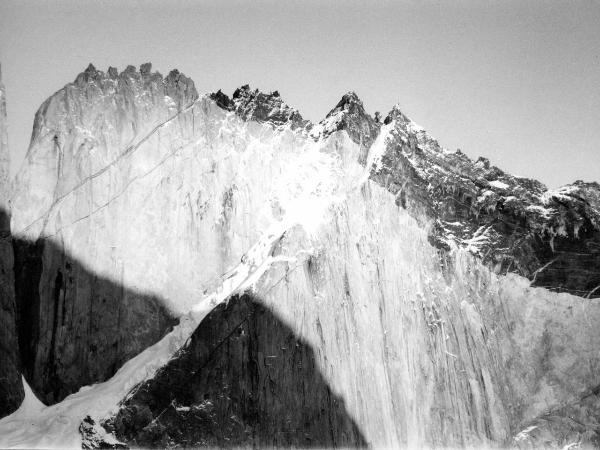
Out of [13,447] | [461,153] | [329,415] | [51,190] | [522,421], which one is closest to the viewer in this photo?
[13,447]

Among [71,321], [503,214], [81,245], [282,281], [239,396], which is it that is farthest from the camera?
[503,214]

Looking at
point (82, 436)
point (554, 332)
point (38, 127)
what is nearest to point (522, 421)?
point (554, 332)

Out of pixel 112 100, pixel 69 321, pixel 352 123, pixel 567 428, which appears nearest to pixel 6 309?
pixel 69 321

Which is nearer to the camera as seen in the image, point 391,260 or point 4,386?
point 4,386

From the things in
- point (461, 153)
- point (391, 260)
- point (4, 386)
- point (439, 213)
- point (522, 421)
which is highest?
point (461, 153)

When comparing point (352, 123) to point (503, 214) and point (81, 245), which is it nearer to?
point (503, 214)

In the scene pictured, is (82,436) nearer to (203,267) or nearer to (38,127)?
(203,267)

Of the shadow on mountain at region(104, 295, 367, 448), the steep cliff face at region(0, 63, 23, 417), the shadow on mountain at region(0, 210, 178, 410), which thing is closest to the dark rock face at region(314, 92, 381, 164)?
the shadow on mountain at region(104, 295, 367, 448)
